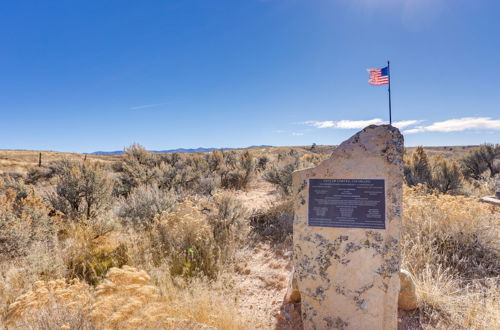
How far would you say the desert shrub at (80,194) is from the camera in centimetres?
566

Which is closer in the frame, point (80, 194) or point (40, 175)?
point (80, 194)

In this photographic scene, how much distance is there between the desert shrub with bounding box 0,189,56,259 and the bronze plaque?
440 cm

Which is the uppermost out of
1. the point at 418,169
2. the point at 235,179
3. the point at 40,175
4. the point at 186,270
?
the point at 418,169

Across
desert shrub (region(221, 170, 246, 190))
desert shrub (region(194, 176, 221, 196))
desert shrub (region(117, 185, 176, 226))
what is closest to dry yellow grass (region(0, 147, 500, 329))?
desert shrub (region(117, 185, 176, 226))

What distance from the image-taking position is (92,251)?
4180mm

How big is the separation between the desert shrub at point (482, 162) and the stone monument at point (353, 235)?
1384 centimetres

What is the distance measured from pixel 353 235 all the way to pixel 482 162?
14.9 meters

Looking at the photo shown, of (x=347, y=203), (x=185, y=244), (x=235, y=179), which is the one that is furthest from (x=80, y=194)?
(x=235, y=179)

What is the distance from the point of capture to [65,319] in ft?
6.29

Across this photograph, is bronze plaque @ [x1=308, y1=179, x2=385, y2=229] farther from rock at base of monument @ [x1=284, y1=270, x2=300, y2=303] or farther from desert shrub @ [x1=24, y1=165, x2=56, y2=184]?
desert shrub @ [x1=24, y1=165, x2=56, y2=184]

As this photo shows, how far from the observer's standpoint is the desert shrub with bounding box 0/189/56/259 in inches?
151

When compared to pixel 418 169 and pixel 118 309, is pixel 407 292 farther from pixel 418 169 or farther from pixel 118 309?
pixel 418 169

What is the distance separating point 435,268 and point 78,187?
724 centimetres

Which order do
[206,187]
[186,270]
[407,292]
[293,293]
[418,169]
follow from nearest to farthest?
[407,292] → [293,293] → [186,270] → [206,187] → [418,169]
